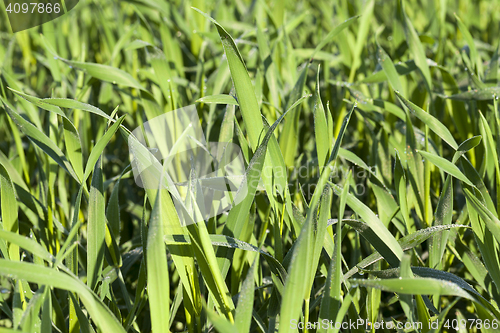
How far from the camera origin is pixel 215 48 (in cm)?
130

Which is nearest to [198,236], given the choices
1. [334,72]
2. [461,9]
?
[334,72]

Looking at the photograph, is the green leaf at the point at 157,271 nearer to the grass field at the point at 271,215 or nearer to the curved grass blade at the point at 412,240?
the grass field at the point at 271,215

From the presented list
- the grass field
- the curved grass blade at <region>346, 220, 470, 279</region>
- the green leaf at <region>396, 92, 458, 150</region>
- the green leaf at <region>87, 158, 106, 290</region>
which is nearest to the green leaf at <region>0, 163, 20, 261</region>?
the grass field

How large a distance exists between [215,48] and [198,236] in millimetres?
904

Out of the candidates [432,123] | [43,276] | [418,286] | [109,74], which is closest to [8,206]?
[43,276]

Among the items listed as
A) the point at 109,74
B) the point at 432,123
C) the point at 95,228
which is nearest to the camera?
the point at 95,228

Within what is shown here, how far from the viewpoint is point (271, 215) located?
26.2 inches

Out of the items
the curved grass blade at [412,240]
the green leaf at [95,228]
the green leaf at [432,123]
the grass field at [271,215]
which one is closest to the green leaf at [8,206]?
the grass field at [271,215]

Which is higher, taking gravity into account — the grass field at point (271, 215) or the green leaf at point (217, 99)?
the green leaf at point (217, 99)

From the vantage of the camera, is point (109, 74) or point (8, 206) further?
point (109, 74)

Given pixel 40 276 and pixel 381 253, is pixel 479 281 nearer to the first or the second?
pixel 381 253

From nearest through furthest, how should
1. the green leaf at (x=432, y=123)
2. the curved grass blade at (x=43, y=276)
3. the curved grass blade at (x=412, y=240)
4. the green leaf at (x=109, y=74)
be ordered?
the curved grass blade at (x=43, y=276)
the curved grass blade at (x=412, y=240)
the green leaf at (x=432, y=123)
the green leaf at (x=109, y=74)

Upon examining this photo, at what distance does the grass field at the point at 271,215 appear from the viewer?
18.8 inches

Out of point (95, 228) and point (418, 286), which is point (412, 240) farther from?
point (95, 228)
